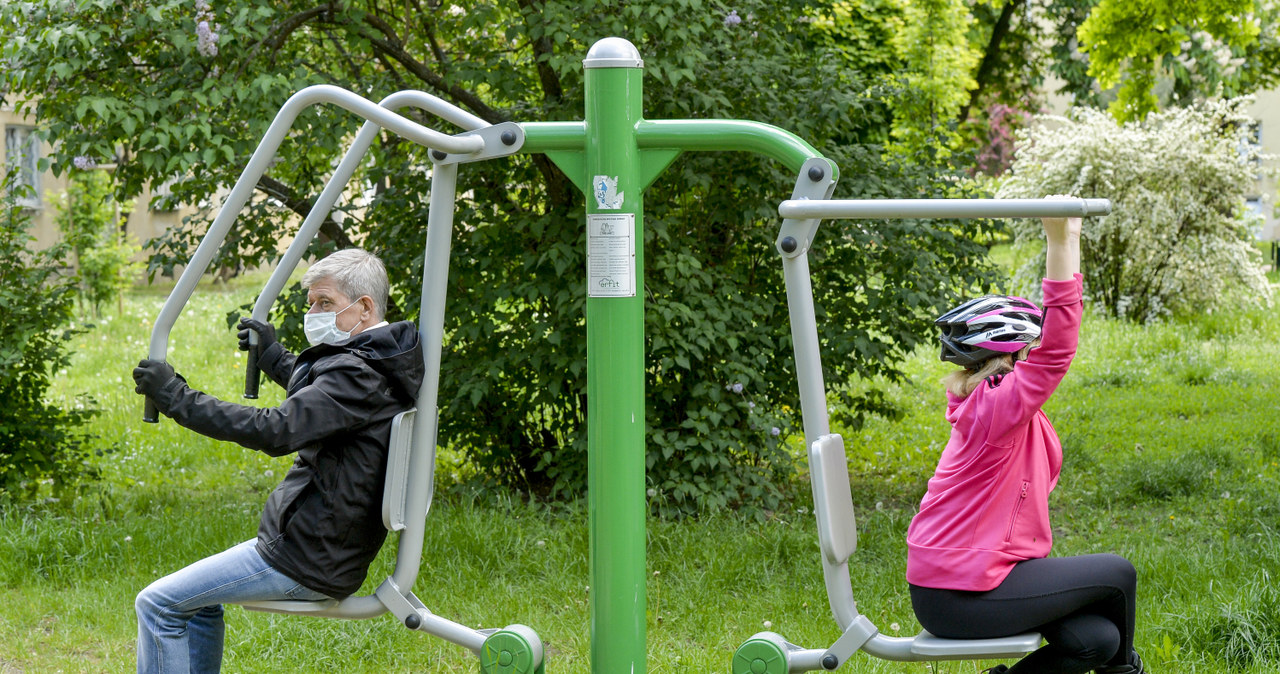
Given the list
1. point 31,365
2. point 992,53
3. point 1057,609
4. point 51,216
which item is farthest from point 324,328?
point 51,216

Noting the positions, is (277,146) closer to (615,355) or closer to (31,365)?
(615,355)

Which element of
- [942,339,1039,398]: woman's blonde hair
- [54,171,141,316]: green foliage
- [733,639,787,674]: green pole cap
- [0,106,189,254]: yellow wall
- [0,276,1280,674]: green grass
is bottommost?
[0,276,1280,674]: green grass

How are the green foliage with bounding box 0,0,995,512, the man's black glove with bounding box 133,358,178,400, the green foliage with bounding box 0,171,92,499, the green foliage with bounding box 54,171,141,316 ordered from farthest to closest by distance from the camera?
the green foliage with bounding box 54,171,141,316 < the green foliage with bounding box 0,171,92,499 < the green foliage with bounding box 0,0,995,512 < the man's black glove with bounding box 133,358,178,400

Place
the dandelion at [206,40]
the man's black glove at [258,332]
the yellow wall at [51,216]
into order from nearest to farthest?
the man's black glove at [258,332] < the dandelion at [206,40] < the yellow wall at [51,216]

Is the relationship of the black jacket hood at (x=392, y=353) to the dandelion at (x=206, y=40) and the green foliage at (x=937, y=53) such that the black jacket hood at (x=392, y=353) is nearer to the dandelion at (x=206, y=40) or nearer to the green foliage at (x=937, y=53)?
the dandelion at (x=206, y=40)

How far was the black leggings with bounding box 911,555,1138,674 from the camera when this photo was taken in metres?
2.64

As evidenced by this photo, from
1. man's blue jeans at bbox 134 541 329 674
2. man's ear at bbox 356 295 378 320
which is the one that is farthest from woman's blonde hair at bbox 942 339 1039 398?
man's blue jeans at bbox 134 541 329 674

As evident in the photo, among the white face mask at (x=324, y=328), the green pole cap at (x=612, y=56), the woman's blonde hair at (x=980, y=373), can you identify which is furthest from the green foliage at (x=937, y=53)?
the white face mask at (x=324, y=328)

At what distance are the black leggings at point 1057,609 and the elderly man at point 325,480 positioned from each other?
126 cm

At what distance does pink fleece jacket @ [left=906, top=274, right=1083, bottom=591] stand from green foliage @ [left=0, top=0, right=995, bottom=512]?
100 inches

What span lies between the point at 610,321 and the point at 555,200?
3.05 meters

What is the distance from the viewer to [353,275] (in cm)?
285

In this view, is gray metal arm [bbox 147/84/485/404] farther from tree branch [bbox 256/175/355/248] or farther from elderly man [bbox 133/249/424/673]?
tree branch [bbox 256/175/355/248]

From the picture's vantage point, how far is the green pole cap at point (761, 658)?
8.86 feet
